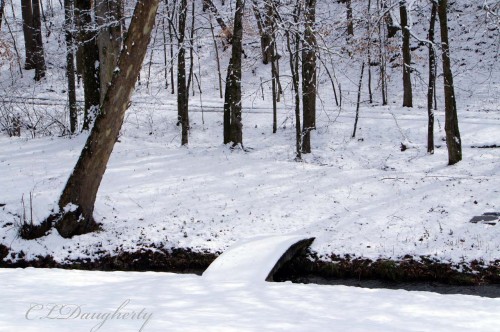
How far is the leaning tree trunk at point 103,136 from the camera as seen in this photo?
8.23 m

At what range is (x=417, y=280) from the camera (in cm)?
893

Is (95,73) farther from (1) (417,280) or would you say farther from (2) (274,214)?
(1) (417,280)

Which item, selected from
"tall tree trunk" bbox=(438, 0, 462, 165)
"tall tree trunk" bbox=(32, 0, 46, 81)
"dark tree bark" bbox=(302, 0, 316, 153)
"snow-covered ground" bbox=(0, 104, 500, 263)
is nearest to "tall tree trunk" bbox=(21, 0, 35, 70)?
"tall tree trunk" bbox=(32, 0, 46, 81)

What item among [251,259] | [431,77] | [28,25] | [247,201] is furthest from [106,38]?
[28,25]

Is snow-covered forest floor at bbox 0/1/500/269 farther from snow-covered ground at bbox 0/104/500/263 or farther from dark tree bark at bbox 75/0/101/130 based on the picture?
dark tree bark at bbox 75/0/101/130

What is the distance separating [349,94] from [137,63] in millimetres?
19773

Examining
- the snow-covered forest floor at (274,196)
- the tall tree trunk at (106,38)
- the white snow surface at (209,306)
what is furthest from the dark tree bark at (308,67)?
the white snow surface at (209,306)

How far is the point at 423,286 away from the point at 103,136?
6.52 m

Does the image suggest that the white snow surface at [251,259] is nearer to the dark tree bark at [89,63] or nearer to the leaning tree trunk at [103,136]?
the leaning tree trunk at [103,136]

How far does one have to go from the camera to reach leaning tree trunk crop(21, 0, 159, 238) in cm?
823

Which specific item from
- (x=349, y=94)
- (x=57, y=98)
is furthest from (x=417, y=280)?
(x=57, y=98)

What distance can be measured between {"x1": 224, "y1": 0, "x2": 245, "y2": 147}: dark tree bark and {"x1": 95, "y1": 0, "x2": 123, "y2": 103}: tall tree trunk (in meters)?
3.47

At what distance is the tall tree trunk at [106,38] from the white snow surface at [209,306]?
8.94 meters

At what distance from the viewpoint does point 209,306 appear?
505cm
